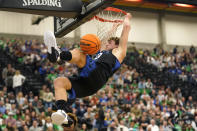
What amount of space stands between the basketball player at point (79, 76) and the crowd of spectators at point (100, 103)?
4.79 metres

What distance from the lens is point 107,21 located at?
723 centimetres

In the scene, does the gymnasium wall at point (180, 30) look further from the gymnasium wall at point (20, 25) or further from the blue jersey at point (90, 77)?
the blue jersey at point (90, 77)

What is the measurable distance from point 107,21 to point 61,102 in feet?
8.64

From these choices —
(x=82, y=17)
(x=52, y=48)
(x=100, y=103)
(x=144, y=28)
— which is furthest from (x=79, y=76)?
(x=144, y=28)

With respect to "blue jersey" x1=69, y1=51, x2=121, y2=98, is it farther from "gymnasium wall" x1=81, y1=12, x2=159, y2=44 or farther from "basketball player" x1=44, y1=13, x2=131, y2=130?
"gymnasium wall" x1=81, y1=12, x2=159, y2=44

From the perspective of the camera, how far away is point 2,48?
18.5m

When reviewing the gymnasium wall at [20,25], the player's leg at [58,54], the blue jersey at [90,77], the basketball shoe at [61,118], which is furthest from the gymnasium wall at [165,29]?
the basketball shoe at [61,118]

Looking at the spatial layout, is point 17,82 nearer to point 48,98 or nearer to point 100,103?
point 48,98

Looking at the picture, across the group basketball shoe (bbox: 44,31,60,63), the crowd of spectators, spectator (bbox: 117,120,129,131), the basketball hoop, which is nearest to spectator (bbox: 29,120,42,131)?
the crowd of spectators

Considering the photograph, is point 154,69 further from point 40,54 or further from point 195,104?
point 40,54

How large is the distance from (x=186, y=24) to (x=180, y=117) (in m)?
14.9

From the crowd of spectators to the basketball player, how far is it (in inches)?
189

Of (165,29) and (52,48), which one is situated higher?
(165,29)

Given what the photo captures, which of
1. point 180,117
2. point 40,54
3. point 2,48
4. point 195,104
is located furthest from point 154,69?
point 2,48
